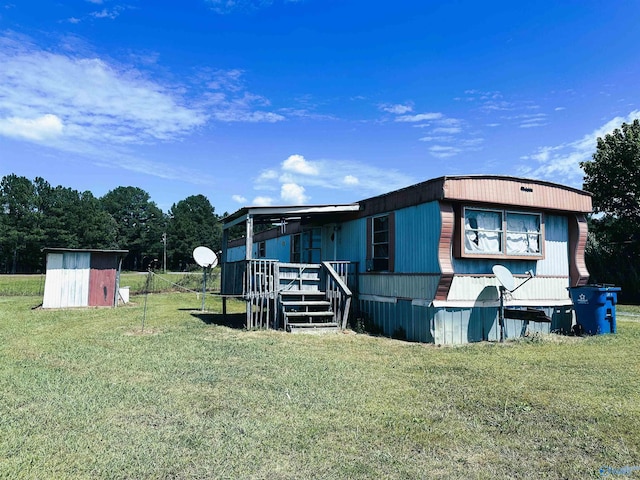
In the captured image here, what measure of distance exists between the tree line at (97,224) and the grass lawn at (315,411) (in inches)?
2238

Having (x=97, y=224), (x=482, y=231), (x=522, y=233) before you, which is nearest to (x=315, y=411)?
(x=482, y=231)

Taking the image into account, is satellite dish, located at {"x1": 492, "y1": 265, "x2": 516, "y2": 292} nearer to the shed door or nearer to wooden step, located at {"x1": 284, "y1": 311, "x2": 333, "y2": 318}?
wooden step, located at {"x1": 284, "y1": 311, "x2": 333, "y2": 318}

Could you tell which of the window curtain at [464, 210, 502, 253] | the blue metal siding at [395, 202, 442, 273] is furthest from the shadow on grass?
the window curtain at [464, 210, 502, 253]

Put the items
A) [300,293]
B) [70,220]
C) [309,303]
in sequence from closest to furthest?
[309,303], [300,293], [70,220]

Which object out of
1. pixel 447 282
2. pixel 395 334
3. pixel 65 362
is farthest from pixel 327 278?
pixel 65 362

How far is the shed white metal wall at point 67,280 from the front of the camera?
15.0 m

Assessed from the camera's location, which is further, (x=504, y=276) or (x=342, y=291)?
(x=342, y=291)

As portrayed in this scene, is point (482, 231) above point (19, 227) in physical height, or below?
below

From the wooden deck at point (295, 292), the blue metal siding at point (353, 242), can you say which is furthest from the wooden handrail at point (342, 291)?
the blue metal siding at point (353, 242)

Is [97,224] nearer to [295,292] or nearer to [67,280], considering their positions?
[67,280]

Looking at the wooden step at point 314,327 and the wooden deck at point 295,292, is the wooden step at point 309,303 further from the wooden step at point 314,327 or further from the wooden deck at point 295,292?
the wooden step at point 314,327

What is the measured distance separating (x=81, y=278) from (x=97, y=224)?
5453cm

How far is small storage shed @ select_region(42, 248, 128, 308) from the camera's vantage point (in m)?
15.0

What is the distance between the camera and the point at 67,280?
15.2m
